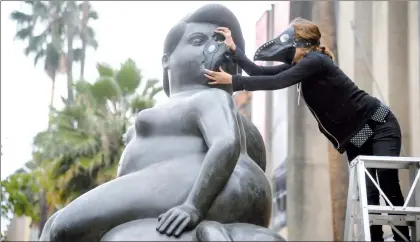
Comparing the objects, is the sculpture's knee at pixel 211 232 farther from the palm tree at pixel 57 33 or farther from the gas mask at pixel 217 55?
the palm tree at pixel 57 33

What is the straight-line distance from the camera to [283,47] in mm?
5281

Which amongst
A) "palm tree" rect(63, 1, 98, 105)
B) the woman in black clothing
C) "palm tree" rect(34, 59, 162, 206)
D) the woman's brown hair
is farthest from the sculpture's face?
"palm tree" rect(63, 1, 98, 105)

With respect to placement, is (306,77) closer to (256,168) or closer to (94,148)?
(256,168)

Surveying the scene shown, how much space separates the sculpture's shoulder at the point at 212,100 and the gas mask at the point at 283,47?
1.81 feet

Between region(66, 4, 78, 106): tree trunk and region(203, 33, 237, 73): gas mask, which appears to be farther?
region(66, 4, 78, 106): tree trunk

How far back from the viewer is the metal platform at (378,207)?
189 inches

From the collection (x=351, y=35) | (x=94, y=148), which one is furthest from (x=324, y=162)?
(x=94, y=148)

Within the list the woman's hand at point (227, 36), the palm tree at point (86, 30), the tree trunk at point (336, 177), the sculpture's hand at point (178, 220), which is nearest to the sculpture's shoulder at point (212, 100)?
the woman's hand at point (227, 36)

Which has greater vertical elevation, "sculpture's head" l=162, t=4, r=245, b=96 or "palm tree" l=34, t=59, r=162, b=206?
"sculpture's head" l=162, t=4, r=245, b=96

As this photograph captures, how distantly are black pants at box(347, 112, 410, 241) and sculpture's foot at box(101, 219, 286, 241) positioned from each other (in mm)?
982

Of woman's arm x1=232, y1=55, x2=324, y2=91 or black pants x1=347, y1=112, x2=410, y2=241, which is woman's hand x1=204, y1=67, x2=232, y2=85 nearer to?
woman's arm x1=232, y1=55, x2=324, y2=91

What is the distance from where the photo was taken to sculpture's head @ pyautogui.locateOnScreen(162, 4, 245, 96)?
5055 mm

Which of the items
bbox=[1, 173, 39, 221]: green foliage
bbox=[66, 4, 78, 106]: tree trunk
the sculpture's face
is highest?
the sculpture's face

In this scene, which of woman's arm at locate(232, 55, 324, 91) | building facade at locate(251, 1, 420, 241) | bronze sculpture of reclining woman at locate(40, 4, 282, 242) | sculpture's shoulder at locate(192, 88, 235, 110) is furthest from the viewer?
building facade at locate(251, 1, 420, 241)
